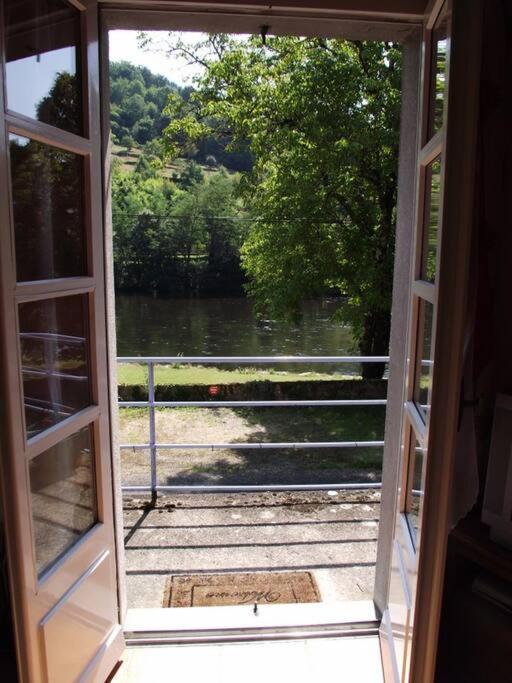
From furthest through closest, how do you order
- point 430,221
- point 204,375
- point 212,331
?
1. point 212,331
2. point 204,375
3. point 430,221

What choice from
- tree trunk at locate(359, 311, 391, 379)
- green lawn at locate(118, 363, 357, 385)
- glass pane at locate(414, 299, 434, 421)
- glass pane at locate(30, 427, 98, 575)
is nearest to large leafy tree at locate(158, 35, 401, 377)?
tree trunk at locate(359, 311, 391, 379)

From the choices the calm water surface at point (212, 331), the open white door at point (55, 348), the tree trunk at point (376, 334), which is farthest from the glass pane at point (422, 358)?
the calm water surface at point (212, 331)

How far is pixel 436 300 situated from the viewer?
3.34ft

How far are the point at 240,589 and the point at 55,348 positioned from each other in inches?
58.8

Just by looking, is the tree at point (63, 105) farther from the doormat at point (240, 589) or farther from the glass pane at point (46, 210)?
the doormat at point (240, 589)

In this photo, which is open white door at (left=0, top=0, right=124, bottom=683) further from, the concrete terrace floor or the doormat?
the concrete terrace floor

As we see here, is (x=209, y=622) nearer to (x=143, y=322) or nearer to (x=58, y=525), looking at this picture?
(x=58, y=525)

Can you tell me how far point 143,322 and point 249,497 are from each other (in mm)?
13157

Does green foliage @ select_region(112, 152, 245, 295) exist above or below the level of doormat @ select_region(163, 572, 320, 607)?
above

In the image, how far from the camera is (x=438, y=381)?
1.03 metres

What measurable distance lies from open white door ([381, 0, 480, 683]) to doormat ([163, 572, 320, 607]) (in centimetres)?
77

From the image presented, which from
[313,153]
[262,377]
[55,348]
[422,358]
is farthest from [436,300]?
[262,377]

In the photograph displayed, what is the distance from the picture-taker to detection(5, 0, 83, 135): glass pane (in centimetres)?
119

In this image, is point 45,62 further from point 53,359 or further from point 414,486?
point 414,486
